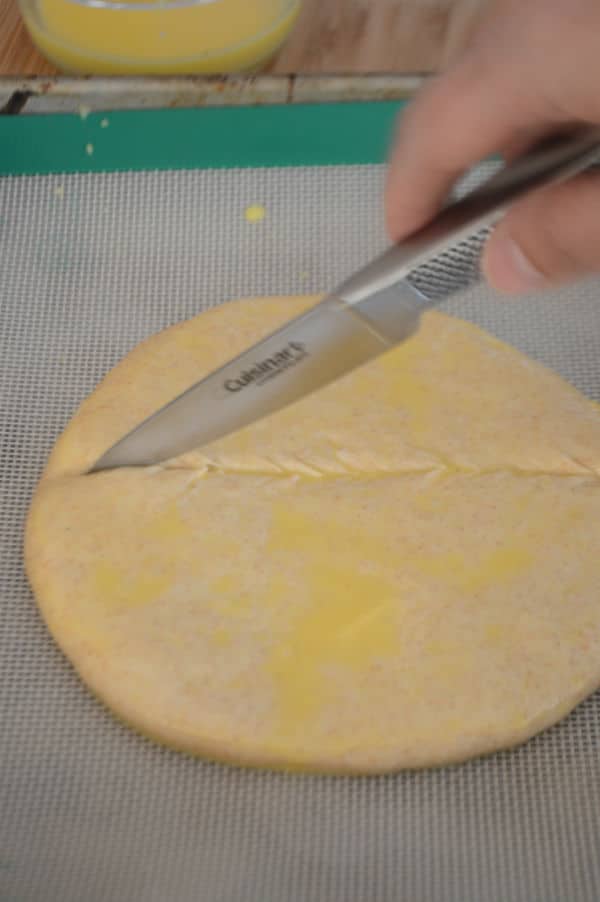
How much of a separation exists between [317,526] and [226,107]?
740 mm

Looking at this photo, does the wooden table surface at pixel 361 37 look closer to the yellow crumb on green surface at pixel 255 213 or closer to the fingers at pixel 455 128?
the yellow crumb on green surface at pixel 255 213

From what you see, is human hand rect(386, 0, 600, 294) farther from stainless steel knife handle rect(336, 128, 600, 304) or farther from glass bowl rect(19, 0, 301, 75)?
glass bowl rect(19, 0, 301, 75)

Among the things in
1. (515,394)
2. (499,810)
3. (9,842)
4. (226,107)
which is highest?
(226,107)

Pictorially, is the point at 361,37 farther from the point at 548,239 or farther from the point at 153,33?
the point at 548,239

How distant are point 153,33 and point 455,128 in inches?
38.5

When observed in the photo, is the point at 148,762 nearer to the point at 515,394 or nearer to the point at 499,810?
the point at 499,810

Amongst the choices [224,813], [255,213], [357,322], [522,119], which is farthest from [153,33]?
[224,813]

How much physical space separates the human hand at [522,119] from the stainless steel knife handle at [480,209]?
2 cm

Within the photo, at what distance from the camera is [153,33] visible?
62.4 inches

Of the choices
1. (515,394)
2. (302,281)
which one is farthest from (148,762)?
(302,281)

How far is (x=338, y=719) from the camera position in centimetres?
104

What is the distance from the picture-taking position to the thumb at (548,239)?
0.75 m

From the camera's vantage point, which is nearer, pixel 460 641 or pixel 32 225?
pixel 460 641

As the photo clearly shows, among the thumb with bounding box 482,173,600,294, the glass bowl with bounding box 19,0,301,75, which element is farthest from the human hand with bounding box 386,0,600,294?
the glass bowl with bounding box 19,0,301,75
